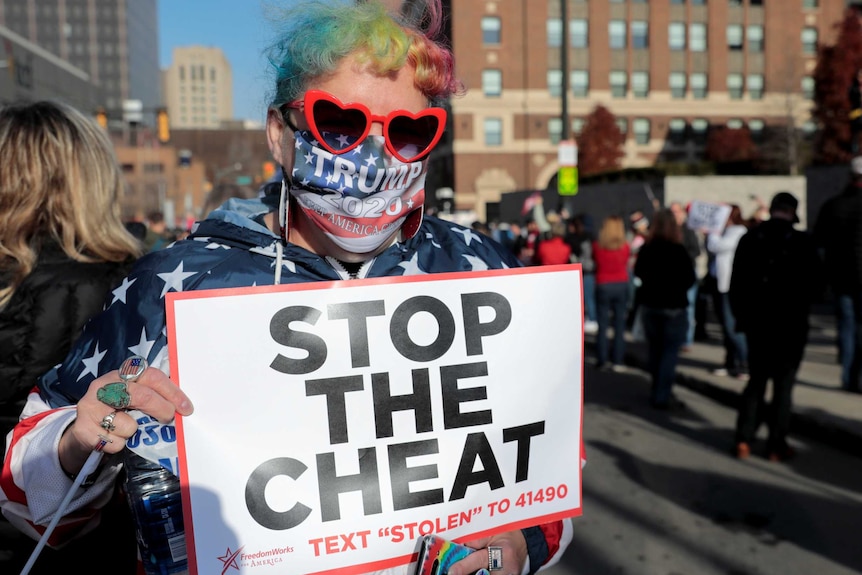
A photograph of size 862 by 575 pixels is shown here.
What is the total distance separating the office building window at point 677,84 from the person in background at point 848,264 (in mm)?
48047

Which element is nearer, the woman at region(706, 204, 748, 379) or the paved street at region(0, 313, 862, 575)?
the paved street at region(0, 313, 862, 575)

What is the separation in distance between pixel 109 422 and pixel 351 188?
0.73m

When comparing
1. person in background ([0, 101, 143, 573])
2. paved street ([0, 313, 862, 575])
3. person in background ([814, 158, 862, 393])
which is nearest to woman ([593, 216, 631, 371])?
paved street ([0, 313, 862, 575])

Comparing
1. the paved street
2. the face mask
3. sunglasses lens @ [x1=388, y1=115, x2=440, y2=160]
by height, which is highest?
sunglasses lens @ [x1=388, y1=115, x2=440, y2=160]

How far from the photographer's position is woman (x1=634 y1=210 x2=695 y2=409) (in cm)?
773

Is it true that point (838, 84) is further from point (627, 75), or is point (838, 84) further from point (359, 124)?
point (359, 124)

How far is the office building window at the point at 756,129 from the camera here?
173 ft

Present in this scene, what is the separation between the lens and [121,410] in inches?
59.2

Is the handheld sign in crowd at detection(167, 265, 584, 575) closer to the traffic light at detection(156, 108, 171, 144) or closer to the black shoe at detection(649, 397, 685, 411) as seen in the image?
the black shoe at detection(649, 397, 685, 411)

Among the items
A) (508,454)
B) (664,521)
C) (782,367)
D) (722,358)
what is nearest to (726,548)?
(664,521)

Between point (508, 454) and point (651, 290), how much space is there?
21.0 feet

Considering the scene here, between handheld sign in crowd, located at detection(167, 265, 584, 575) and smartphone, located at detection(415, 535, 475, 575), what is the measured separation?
4cm

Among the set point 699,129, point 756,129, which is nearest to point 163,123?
point 699,129

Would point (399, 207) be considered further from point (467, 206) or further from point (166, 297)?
point (467, 206)
